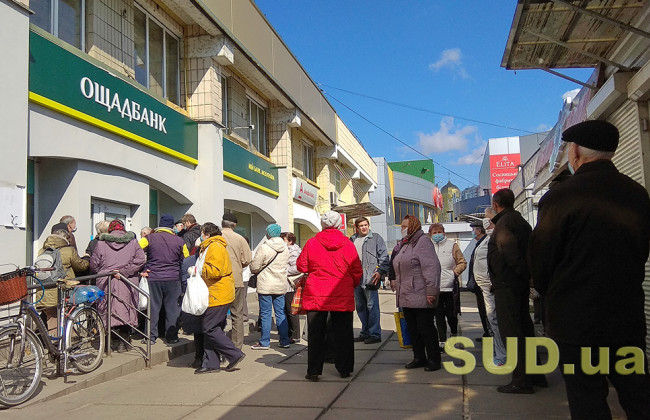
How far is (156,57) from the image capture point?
11.0 meters

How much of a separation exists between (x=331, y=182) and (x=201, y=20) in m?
13.6

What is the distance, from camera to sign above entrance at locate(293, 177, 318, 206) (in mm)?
18531

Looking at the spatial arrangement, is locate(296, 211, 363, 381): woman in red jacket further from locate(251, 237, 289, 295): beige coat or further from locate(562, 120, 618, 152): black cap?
locate(562, 120, 618, 152): black cap

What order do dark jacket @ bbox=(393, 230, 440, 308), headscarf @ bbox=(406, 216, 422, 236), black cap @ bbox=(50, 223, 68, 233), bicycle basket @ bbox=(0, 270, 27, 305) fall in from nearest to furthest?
bicycle basket @ bbox=(0, 270, 27, 305), dark jacket @ bbox=(393, 230, 440, 308), headscarf @ bbox=(406, 216, 422, 236), black cap @ bbox=(50, 223, 68, 233)

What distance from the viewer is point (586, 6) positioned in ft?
19.4

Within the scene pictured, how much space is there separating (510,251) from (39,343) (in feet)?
14.2

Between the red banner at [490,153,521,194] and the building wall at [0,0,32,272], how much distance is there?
3106 centimetres

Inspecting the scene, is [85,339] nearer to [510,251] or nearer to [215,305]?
[215,305]

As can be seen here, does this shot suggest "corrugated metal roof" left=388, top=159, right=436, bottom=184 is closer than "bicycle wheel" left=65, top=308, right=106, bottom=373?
No

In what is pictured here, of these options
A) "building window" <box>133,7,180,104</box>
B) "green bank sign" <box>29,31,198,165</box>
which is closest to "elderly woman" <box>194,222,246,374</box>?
"green bank sign" <box>29,31,198,165</box>

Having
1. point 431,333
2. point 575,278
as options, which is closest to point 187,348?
point 431,333

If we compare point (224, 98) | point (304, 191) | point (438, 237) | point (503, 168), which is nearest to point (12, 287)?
point (438, 237)

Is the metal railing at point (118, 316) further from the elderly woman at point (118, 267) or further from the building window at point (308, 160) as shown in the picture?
the building window at point (308, 160)

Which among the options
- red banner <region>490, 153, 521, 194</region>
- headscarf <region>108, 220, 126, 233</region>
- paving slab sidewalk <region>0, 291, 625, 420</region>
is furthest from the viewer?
red banner <region>490, 153, 521, 194</region>
